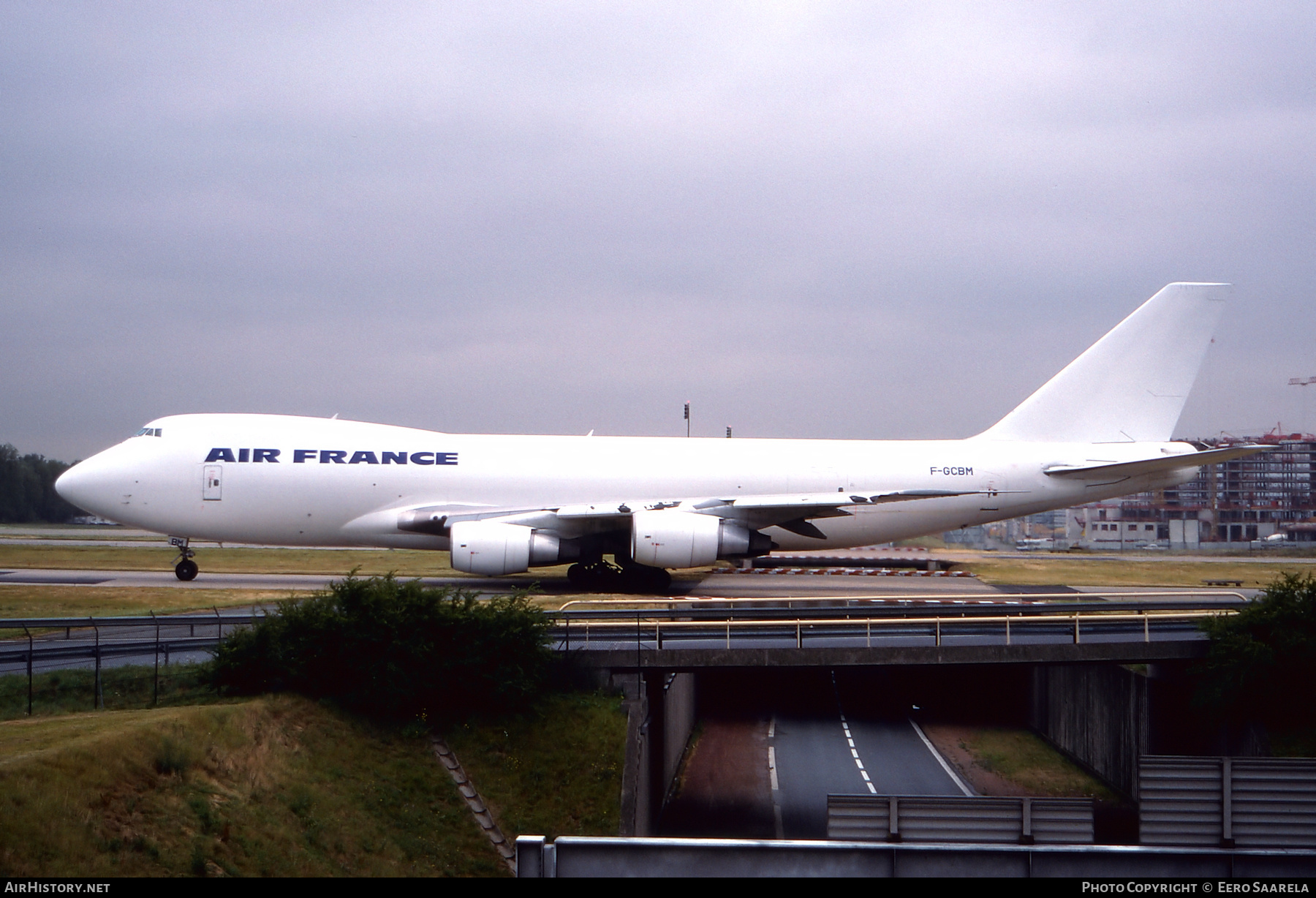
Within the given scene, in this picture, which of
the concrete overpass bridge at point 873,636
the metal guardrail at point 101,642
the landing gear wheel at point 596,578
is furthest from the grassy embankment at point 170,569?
the concrete overpass bridge at point 873,636

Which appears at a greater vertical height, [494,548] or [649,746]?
[494,548]

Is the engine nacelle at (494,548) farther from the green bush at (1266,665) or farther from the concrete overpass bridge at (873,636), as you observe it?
the green bush at (1266,665)

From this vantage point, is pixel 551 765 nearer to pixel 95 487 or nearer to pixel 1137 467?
pixel 95 487

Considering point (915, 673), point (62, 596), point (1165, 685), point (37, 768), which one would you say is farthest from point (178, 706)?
point (915, 673)

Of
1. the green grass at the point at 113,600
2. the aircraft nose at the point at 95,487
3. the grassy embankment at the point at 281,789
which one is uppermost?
the aircraft nose at the point at 95,487

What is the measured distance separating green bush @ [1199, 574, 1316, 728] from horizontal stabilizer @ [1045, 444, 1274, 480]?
8.83 meters

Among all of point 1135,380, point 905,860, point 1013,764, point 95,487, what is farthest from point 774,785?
point 95,487

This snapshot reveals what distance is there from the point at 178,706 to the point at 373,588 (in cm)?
340

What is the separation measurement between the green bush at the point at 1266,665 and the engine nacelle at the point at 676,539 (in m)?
11.3

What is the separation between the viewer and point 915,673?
1192 inches

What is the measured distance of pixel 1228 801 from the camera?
14039 mm

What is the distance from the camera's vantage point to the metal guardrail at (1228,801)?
13.9 metres

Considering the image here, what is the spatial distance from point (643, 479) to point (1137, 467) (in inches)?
553

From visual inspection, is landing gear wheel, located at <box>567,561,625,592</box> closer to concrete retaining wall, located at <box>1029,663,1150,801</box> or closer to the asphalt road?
the asphalt road
